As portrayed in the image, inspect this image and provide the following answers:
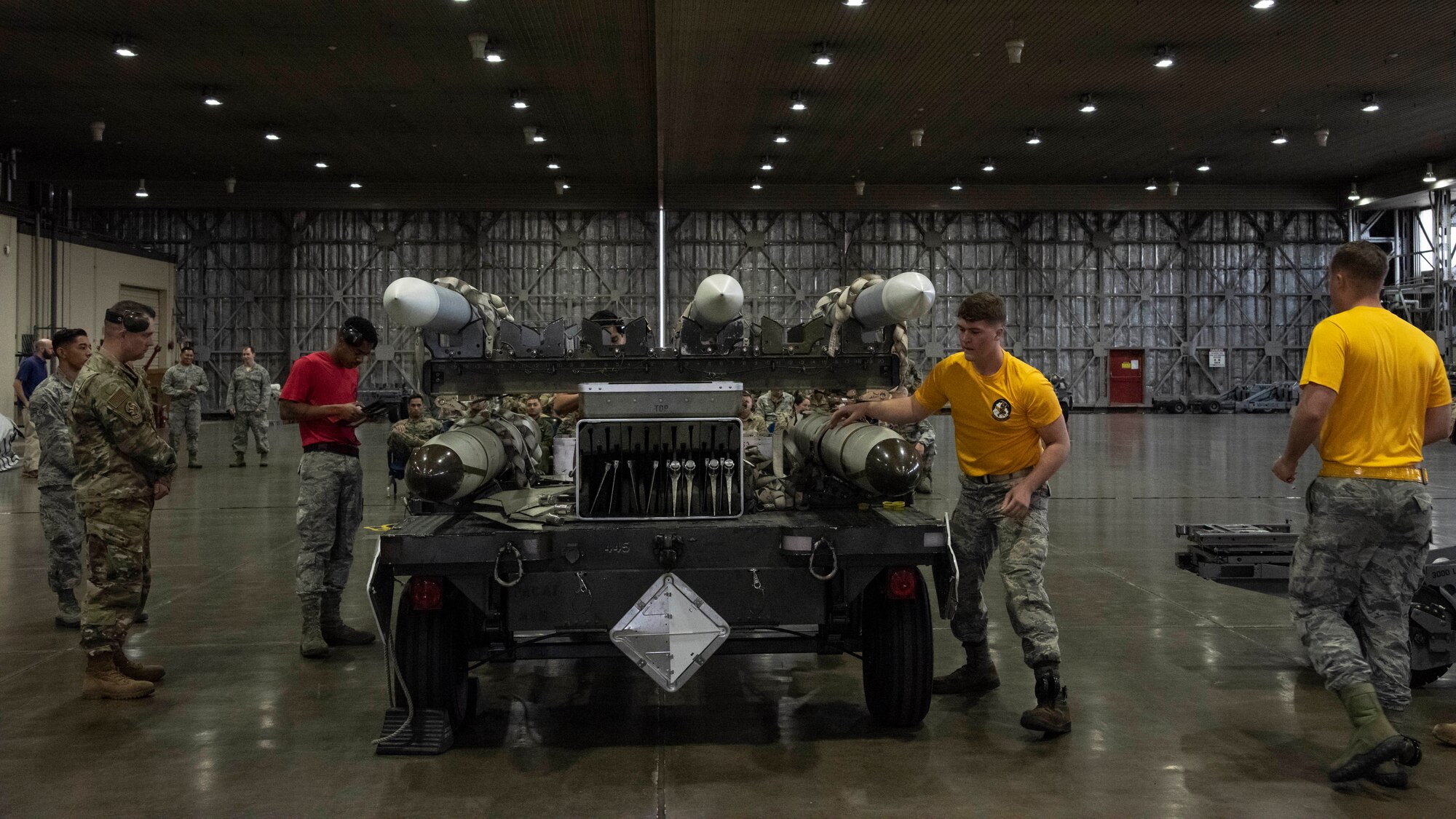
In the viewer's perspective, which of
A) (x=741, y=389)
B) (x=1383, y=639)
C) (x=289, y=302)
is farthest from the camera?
(x=289, y=302)

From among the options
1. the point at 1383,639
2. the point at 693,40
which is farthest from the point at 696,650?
the point at 693,40

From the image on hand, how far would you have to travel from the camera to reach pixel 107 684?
5.20 meters

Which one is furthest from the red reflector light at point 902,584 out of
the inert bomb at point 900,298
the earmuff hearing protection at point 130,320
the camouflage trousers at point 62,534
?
the camouflage trousers at point 62,534

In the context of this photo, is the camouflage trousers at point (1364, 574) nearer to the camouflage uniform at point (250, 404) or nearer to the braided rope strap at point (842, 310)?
the braided rope strap at point (842, 310)

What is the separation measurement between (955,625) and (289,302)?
3217 cm

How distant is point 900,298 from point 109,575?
4.01 meters

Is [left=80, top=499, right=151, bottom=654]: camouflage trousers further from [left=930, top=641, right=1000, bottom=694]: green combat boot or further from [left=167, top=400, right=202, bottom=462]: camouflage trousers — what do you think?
[left=167, top=400, right=202, bottom=462]: camouflage trousers

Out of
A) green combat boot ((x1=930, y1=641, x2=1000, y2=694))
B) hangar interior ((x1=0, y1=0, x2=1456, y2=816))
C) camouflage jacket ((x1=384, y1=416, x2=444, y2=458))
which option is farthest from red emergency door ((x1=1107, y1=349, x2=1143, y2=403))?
green combat boot ((x1=930, y1=641, x2=1000, y2=694))

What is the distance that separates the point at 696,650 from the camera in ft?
13.9

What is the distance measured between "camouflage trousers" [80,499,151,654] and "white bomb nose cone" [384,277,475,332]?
166 centimetres

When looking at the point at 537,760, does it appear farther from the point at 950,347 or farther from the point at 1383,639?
the point at 950,347

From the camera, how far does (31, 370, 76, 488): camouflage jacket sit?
6930 millimetres

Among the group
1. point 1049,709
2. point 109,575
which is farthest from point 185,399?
point 1049,709

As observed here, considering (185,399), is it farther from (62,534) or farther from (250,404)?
(62,534)
